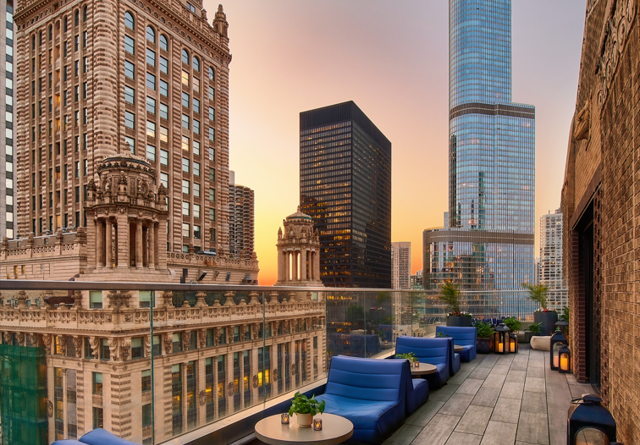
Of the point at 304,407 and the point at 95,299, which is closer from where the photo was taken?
the point at 95,299

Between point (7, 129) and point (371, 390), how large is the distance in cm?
8583

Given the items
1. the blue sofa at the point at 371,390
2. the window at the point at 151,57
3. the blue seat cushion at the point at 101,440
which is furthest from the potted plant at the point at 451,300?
the window at the point at 151,57

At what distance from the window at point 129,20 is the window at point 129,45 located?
3.74 feet

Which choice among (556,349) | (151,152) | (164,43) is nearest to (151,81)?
(164,43)

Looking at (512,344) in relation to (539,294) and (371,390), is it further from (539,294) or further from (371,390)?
(371,390)

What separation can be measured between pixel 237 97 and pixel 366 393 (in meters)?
180

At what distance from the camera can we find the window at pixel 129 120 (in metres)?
40.9

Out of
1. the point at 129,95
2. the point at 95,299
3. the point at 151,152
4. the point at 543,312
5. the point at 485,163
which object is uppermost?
the point at 485,163

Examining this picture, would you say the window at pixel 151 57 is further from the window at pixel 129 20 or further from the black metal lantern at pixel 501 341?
the black metal lantern at pixel 501 341

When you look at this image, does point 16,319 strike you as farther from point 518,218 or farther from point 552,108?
point 552,108

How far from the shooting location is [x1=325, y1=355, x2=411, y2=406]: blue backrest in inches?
211

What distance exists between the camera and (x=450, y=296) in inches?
574

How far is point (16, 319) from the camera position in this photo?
2643 millimetres

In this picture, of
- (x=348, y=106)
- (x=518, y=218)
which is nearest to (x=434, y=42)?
(x=348, y=106)
